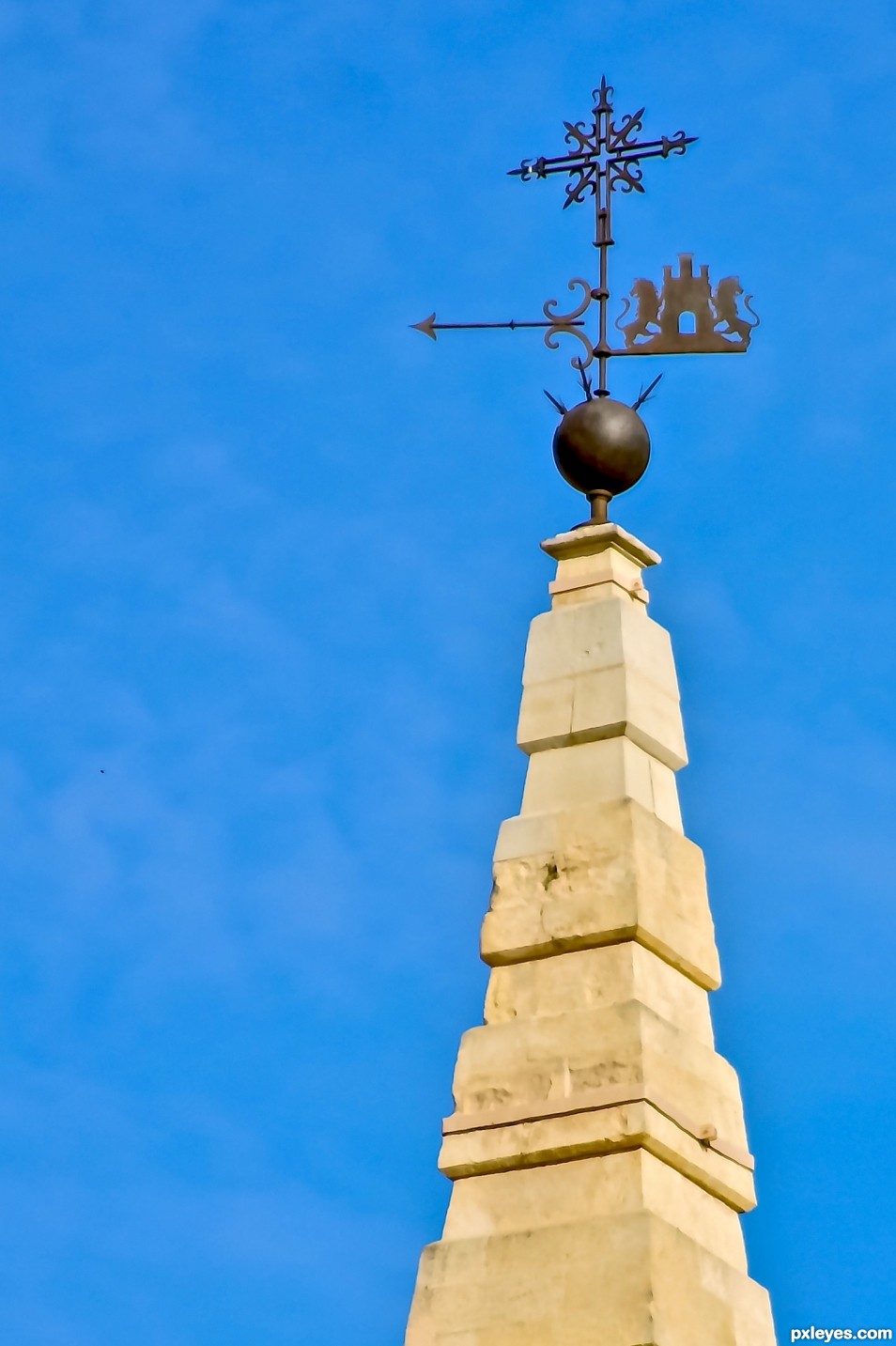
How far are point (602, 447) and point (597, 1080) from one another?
3902 mm

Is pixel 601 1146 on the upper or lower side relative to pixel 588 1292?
upper

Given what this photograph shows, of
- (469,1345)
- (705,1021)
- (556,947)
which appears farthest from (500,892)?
(469,1345)

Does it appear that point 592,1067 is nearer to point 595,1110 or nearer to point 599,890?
point 595,1110

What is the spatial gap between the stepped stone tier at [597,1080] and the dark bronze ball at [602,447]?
1.01 m

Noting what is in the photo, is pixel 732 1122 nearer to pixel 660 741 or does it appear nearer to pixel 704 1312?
pixel 704 1312

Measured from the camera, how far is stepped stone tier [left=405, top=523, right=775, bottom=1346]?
10.1 m

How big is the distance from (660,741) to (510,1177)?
2657 mm

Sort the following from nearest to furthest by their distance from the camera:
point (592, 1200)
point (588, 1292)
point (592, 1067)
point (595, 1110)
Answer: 1. point (588, 1292)
2. point (592, 1200)
3. point (595, 1110)
4. point (592, 1067)

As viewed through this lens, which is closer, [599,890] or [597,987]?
[597,987]

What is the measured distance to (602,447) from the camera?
12.9 m

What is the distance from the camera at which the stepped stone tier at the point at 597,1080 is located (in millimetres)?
10086

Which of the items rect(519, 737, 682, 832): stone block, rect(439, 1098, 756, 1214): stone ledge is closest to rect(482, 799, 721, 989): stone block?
rect(519, 737, 682, 832): stone block

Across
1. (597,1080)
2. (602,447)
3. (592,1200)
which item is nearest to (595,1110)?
(597,1080)

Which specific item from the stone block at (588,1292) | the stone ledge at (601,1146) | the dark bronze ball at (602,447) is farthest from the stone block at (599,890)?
the dark bronze ball at (602,447)
